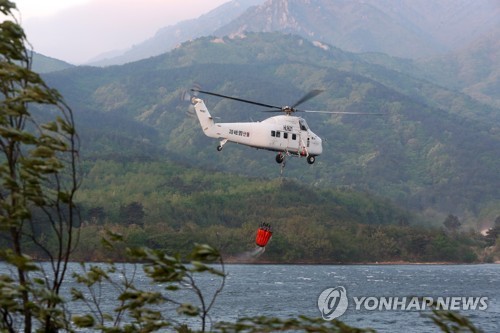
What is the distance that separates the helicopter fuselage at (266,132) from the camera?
185 feet

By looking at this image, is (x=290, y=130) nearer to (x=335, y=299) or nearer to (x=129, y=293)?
(x=129, y=293)

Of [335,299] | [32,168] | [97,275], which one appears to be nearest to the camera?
[32,168]

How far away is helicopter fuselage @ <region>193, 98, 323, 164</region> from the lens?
56438mm

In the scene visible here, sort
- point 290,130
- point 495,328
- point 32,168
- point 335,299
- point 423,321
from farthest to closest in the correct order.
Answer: point 335,299
point 423,321
point 495,328
point 290,130
point 32,168

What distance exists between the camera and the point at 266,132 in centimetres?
5644

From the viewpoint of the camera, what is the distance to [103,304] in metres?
158

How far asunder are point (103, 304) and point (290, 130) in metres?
108

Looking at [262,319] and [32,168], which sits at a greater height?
[32,168]

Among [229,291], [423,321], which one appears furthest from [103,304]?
[423,321]
